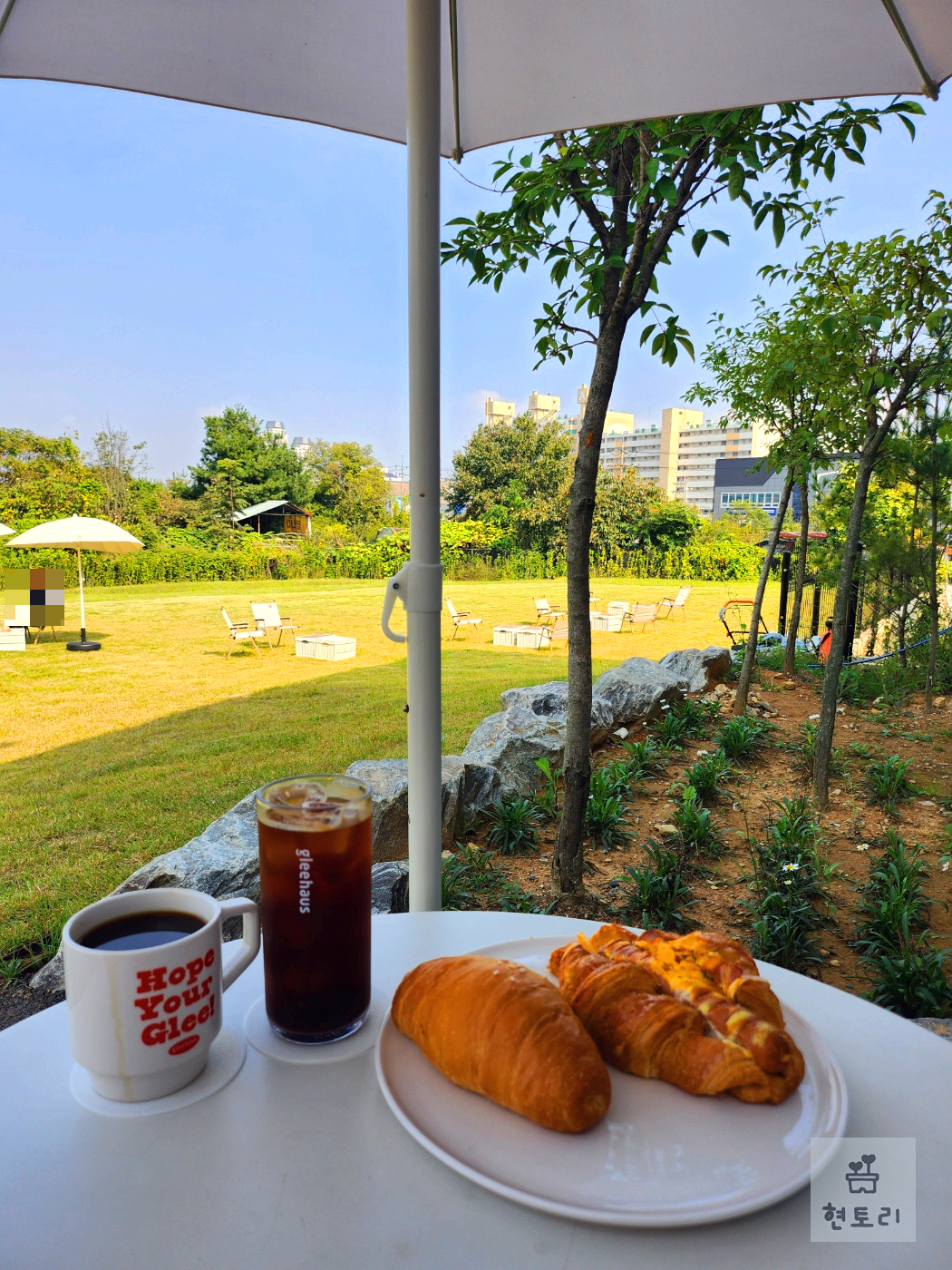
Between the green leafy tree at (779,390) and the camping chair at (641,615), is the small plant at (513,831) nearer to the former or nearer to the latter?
the green leafy tree at (779,390)

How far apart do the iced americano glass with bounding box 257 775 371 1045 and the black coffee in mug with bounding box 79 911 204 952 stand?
0.05 meters

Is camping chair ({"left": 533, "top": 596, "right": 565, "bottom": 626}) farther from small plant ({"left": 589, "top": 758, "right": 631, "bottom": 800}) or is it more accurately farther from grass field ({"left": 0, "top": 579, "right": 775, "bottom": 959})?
small plant ({"left": 589, "top": 758, "right": 631, "bottom": 800})

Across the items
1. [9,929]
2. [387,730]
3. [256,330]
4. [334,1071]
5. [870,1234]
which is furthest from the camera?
[256,330]

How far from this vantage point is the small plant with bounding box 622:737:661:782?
9.59 feet

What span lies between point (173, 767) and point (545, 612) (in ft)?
18.6

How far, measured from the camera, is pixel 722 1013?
0.41 m

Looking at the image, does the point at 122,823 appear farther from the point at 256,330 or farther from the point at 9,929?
the point at 256,330

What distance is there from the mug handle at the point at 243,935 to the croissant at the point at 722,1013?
0.23m

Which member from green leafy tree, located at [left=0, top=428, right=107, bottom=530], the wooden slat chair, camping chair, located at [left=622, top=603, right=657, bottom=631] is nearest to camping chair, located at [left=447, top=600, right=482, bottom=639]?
camping chair, located at [left=622, top=603, right=657, bottom=631]

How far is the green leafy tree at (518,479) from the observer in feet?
40.8

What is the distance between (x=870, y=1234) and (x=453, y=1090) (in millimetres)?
199

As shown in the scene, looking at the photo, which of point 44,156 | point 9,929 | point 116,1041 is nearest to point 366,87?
point 116,1041

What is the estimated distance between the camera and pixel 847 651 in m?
4.61

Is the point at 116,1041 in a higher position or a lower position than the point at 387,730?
higher
